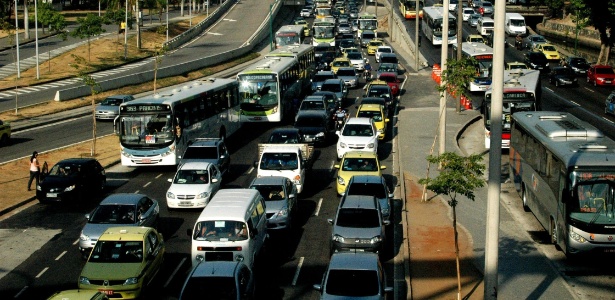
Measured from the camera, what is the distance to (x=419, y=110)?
55.6 metres

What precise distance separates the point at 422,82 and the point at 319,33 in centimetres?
2316

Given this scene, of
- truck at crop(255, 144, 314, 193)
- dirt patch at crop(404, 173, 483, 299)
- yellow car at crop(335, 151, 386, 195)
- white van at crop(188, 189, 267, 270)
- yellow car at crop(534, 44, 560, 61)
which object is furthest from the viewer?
yellow car at crop(534, 44, 560, 61)

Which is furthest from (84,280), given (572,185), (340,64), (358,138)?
(340,64)

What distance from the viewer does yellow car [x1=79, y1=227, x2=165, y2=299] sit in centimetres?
2106

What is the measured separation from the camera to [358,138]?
39.3m

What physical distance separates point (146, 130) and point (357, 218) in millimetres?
14839

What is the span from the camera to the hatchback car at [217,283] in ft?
62.0

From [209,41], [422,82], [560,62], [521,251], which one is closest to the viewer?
[521,251]

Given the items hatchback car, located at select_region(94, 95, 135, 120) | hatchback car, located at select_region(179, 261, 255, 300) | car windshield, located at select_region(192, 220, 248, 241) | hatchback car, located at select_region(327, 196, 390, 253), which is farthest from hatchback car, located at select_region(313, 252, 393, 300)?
hatchback car, located at select_region(94, 95, 135, 120)

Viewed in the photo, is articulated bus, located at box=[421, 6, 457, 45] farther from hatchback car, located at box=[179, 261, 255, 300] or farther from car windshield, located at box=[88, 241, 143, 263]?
hatchback car, located at box=[179, 261, 255, 300]

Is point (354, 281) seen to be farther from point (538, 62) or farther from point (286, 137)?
point (538, 62)

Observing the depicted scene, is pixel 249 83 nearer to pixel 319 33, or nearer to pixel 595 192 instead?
pixel 595 192

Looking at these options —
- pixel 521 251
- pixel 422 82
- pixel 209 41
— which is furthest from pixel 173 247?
pixel 209 41

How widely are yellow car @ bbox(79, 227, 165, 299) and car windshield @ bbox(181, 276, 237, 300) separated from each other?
2.73 meters
